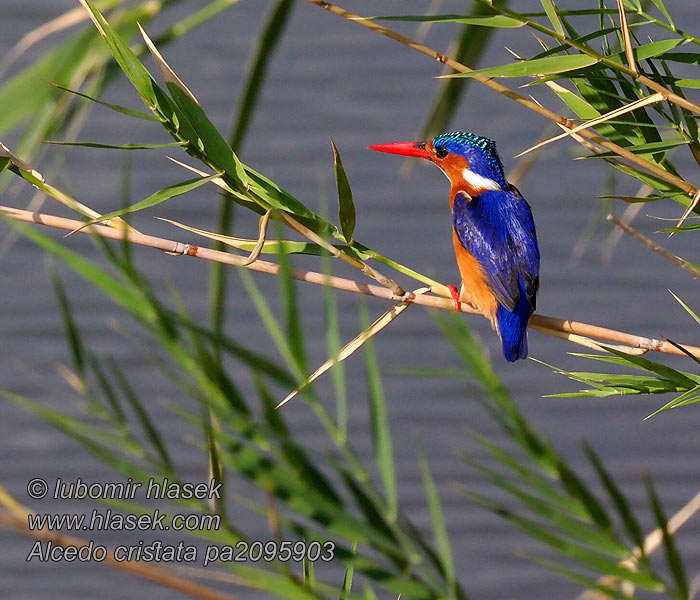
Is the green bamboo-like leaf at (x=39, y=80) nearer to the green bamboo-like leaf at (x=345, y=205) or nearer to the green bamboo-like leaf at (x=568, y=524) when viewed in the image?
the green bamboo-like leaf at (x=345, y=205)

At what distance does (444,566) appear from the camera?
99 cm

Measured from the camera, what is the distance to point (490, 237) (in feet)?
7.03

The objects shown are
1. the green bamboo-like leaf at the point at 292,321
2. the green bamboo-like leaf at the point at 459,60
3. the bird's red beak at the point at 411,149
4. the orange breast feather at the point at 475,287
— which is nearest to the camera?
the green bamboo-like leaf at the point at 292,321

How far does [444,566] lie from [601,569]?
143 mm

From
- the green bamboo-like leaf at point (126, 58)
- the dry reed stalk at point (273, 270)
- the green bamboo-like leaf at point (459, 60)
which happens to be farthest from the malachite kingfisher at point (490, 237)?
the green bamboo-like leaf at point (126, 58)

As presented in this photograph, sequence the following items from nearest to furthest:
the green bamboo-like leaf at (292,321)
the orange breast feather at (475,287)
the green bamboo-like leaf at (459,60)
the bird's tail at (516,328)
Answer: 1. the green bamboo-like leaf at (292,321)
2. the green bamboo-like leaf at (459,60)
3. the bird's tail at (516,328)
4. the orange breast feather at (475,287)

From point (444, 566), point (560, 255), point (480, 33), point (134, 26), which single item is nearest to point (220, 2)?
point (134, 26)

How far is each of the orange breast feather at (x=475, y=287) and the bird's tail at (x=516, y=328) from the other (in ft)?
0.12

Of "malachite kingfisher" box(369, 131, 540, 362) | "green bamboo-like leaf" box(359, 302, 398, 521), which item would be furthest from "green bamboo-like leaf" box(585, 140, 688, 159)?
"malachite kingfisher" box(369, 131, 540, 362)

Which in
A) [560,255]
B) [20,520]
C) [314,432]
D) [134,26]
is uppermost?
[134,26]

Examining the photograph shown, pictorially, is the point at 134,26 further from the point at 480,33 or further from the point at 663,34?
the point at 663,34

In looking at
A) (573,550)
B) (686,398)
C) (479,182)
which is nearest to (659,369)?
(686,398)

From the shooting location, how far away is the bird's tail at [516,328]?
6.55 ft

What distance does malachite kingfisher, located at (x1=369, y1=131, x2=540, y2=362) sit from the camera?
2.03 m
